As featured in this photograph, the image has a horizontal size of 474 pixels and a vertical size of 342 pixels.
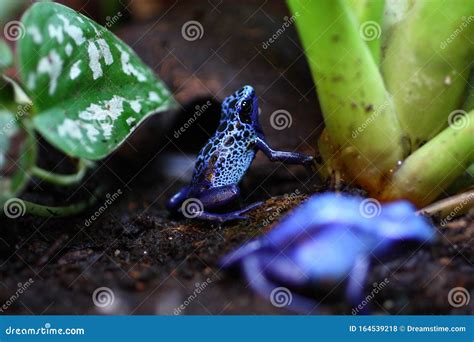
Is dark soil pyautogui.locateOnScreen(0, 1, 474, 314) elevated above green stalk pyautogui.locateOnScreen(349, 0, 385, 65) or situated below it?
below

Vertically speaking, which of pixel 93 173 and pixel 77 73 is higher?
pixel 77 73

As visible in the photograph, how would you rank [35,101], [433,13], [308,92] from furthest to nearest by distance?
[308,92] < [433,13] < [35,101]

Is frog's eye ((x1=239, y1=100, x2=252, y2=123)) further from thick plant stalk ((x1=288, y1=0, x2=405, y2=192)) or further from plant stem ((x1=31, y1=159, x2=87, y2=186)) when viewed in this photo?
plant stem ((x1=31, y1=159, x2=87, y2=186))

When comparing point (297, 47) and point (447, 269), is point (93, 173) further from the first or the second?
point (447, 269)

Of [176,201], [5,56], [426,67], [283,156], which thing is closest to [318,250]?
[283,156]

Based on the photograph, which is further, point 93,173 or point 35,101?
point 93,173

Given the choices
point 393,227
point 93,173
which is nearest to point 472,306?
point 393,227

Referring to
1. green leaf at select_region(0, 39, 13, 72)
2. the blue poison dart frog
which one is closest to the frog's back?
the blue poison dart frog
